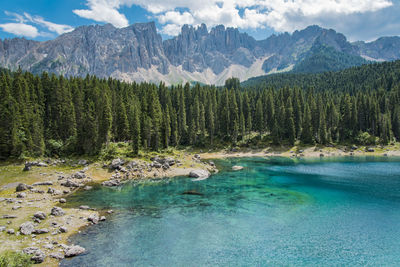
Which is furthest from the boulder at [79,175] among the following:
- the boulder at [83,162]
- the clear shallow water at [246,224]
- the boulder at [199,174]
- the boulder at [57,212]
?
the boulder at [199,174]

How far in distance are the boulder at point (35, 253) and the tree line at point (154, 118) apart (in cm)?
4559

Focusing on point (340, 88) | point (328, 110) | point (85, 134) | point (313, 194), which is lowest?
point (313, 194)

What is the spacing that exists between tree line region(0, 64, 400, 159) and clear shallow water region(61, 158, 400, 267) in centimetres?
2683

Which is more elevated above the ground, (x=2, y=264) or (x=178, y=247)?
(x=2, y=264)

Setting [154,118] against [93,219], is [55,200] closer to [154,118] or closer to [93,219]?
[93,219]

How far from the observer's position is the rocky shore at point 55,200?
88.0 feet

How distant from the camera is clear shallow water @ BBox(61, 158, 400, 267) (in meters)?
26.6

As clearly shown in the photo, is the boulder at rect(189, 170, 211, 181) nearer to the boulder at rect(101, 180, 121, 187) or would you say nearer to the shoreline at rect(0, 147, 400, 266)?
the shoreline at rect(0, 147, 400, 266)

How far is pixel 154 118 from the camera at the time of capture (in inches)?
3465

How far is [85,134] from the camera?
7231cm

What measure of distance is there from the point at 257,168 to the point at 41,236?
60.4 m

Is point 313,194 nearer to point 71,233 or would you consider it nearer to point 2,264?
point 71,233

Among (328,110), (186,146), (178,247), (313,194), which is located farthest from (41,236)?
(328,110)

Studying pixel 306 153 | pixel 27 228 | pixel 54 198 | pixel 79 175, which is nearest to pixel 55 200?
pixel 54 198
